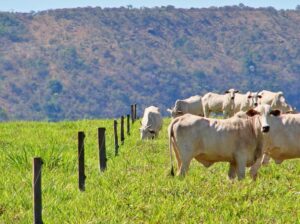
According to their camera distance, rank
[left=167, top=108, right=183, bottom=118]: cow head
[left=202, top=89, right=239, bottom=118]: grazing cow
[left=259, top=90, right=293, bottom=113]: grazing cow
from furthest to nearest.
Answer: [left=202, top=89, right=239, bottom=118]: grazing cow → [left=167, top=108, right=183, bottom=118]: cow head → [left=259, top=90, right=293, bottom=113]: grazing cow

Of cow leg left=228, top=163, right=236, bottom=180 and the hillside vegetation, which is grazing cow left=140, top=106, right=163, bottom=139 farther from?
cow leg left=228, top=163, right=236, bottom=180

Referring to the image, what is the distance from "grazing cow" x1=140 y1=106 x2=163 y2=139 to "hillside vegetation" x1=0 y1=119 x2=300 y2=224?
11207 mm

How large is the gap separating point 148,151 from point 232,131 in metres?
6.16

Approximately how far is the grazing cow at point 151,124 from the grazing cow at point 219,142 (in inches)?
560

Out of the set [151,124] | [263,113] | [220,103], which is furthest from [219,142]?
[220,103]

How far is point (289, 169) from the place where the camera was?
57.3ft

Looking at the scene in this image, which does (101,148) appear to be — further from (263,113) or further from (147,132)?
(147,132)

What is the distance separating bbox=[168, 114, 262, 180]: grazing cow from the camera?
15820 millimetres

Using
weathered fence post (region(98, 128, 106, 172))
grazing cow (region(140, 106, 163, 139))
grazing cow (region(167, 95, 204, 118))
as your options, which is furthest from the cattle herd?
grazing cow (region(167, 95, 204, 118))

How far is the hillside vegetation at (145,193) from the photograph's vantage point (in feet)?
38.3

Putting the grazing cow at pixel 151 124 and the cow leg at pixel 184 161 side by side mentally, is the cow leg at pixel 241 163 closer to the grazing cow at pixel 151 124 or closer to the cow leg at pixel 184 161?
the cow leg at pixel 184 161

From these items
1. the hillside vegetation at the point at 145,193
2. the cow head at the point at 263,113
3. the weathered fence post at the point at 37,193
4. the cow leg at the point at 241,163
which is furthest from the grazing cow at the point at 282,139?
the weathered fence post at the point at 37,193

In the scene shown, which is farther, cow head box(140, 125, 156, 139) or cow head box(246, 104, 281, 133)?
cow head box(140, 125, 156, 139)

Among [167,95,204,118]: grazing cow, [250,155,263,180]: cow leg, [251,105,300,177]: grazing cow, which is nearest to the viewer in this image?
[250,155,263,180]: cow leg
